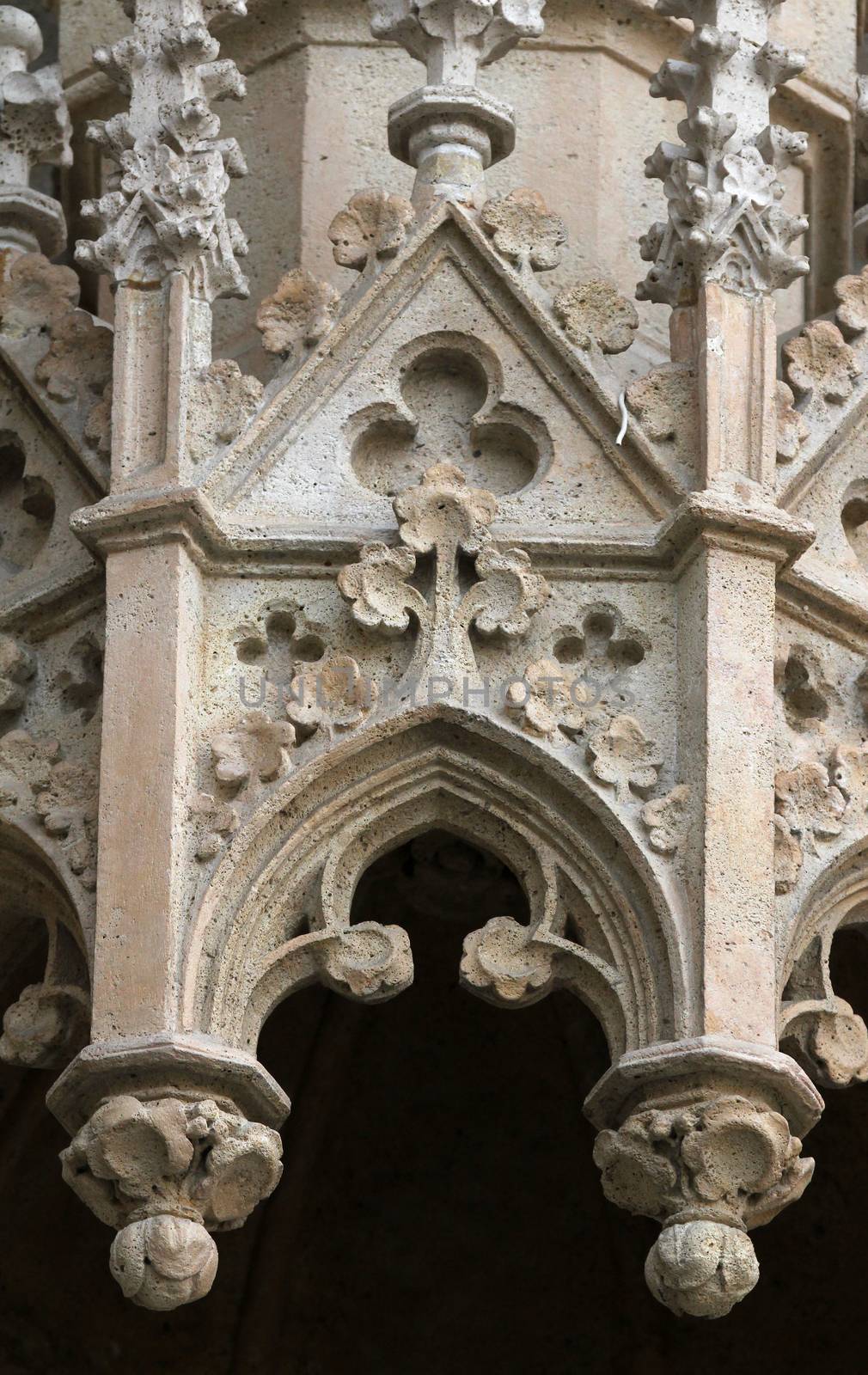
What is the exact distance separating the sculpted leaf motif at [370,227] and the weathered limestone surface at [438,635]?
1 centimetres

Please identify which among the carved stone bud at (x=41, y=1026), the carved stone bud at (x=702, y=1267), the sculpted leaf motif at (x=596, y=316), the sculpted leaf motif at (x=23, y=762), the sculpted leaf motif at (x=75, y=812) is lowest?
the carved stone bud at (x=702, y=1267)

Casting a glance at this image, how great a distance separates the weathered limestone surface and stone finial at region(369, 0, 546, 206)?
0.01m

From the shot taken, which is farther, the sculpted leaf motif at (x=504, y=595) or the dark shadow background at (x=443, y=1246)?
the dark shadow background at (x=443, y=1246)

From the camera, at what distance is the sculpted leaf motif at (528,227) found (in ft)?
33.3

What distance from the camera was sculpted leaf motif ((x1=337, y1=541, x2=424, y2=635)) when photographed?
965cm

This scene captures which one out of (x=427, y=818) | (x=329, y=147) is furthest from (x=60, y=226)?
A: (x=427, y=818)

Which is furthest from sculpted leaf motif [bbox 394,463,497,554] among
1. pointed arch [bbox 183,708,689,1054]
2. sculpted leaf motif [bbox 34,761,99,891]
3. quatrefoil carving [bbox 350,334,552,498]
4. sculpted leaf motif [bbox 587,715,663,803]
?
sculpted leaf motif [bbox 34,761,99,891]

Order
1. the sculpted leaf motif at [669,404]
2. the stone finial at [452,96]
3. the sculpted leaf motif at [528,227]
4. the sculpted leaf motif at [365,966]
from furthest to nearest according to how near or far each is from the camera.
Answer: the stone finial at [452,96] → the sculpted leaf motif at [528,227] → the sculpted leaf motif at [669,404] → the sculpted leaf motif at [365,966]

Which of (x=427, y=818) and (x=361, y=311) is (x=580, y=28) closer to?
(x=361, y=311)

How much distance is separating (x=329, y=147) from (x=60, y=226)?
0.82 m

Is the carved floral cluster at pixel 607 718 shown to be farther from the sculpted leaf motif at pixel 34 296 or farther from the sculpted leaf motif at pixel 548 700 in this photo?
the sculpted leaf motif at pixel 34 296

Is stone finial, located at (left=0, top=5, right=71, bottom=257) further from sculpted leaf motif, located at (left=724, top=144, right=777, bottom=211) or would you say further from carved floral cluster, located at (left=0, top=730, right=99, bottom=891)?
sculpted leaf motif, located at (left=724, top=144, right=777, bottom=211)

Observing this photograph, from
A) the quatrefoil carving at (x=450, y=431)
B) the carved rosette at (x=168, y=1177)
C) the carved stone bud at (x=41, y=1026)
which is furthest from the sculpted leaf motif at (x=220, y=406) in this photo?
the carved rosette at (x=168, y=1177)

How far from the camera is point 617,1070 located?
30.3ft
